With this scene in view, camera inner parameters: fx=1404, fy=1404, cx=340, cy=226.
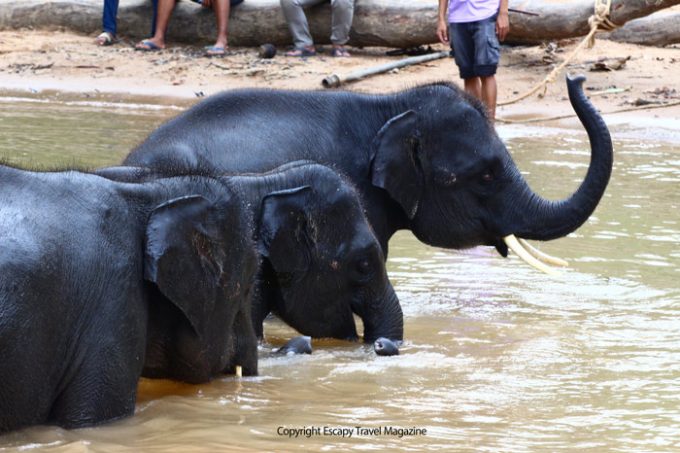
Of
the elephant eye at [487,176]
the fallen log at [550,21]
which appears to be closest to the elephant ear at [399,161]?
the elephant eye at [487,176]

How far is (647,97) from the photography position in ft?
50.9

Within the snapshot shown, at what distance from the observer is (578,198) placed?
24.4 ft

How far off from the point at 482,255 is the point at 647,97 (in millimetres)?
7003

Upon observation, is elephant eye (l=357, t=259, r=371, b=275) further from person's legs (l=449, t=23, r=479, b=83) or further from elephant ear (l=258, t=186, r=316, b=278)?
person's legs (l=449, t=23, r=479, b=83)

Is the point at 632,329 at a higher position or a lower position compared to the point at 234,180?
lower

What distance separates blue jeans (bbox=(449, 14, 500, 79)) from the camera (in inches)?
498

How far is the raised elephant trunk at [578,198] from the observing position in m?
7.34

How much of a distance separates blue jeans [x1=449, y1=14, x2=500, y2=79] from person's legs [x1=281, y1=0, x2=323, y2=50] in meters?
5.40

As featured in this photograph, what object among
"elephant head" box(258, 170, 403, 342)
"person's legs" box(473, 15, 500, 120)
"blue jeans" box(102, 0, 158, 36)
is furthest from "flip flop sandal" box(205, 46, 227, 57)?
"elephant head" box(258, 170, 403, 342)

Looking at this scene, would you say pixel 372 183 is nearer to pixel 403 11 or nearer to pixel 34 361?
pixel 34 361

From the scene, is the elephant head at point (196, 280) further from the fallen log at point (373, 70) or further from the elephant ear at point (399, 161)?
the fallen log at point (373, 70)

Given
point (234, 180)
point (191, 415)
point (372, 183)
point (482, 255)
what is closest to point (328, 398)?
point (191, 415)

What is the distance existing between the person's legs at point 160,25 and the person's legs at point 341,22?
2.36 metres

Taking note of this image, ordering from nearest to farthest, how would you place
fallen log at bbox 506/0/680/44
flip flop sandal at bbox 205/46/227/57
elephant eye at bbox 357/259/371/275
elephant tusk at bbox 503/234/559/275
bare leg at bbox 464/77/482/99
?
elephant eye at bbox 357/259/371/275
elephant tusk at bbox 503/234/559/275
bare leg at bbox 464/77/482/99
fallen log at bbox 506/0/680/44
flip flop sandal at bbox 205/46/227/57
